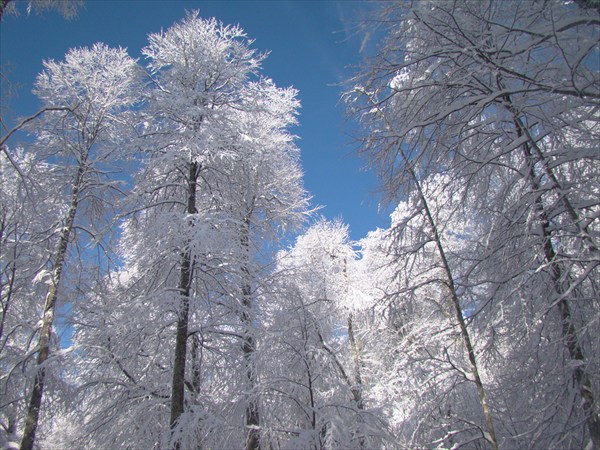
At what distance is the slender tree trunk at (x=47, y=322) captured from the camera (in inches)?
225

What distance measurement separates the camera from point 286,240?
9.16 meters

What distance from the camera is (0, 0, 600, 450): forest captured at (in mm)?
3898

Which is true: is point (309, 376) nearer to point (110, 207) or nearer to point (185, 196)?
point (185, 196)

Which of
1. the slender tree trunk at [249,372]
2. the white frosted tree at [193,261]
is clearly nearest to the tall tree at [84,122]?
the white frosted tree at [193,261]

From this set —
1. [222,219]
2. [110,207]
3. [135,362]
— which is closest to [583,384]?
[222,219]

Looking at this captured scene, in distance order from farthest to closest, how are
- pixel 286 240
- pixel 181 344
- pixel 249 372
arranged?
pixel 286 240 → pixel 181 344 → pixel 249 372

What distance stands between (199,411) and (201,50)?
5.81 meters

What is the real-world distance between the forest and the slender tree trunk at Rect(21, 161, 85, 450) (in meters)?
0.03

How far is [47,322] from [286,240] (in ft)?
16.4

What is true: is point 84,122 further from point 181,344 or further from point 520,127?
point 520,127

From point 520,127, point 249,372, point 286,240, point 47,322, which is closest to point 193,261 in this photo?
point 249,372

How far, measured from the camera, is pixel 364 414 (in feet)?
13.9

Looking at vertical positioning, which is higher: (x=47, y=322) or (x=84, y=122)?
(x=84, y=122)

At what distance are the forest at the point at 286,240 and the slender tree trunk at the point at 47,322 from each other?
0.03 metres
